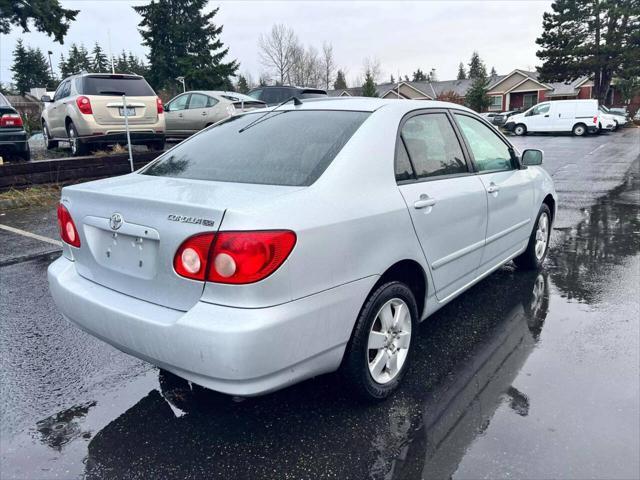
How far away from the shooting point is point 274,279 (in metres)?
2.13

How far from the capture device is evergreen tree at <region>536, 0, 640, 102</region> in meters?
42.3

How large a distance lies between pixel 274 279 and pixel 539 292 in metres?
3.16

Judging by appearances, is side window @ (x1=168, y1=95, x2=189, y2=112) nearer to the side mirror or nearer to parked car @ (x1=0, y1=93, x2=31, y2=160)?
parked car @ (x1=0, y1=93, x2=31, y2=160)

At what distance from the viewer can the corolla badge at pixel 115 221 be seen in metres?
2.48

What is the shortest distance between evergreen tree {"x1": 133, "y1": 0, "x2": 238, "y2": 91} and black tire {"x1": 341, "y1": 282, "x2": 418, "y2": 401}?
41.9 meters

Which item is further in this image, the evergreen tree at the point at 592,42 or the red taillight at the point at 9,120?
the evergreen tree at the point at 592,42

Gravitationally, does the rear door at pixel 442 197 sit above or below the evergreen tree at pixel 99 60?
below

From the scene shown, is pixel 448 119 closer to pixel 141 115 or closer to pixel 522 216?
pixel 522 216

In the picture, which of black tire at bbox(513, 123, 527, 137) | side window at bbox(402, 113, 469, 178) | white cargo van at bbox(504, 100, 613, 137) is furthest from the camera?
black tire at bbox(513, 123, 527, 137)

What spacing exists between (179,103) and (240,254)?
1356cm

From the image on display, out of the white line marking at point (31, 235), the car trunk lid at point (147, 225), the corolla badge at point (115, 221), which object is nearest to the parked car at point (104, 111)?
the white line marking at point (31, 235)

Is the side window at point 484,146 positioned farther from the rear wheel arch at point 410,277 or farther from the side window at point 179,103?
the side window at point 179,103

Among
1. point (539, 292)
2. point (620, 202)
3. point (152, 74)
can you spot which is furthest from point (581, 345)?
point (152, 74)

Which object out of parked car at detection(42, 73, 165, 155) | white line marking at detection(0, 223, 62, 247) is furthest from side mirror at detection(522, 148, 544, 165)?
parked car at detection(42, 73, 165, 155)
